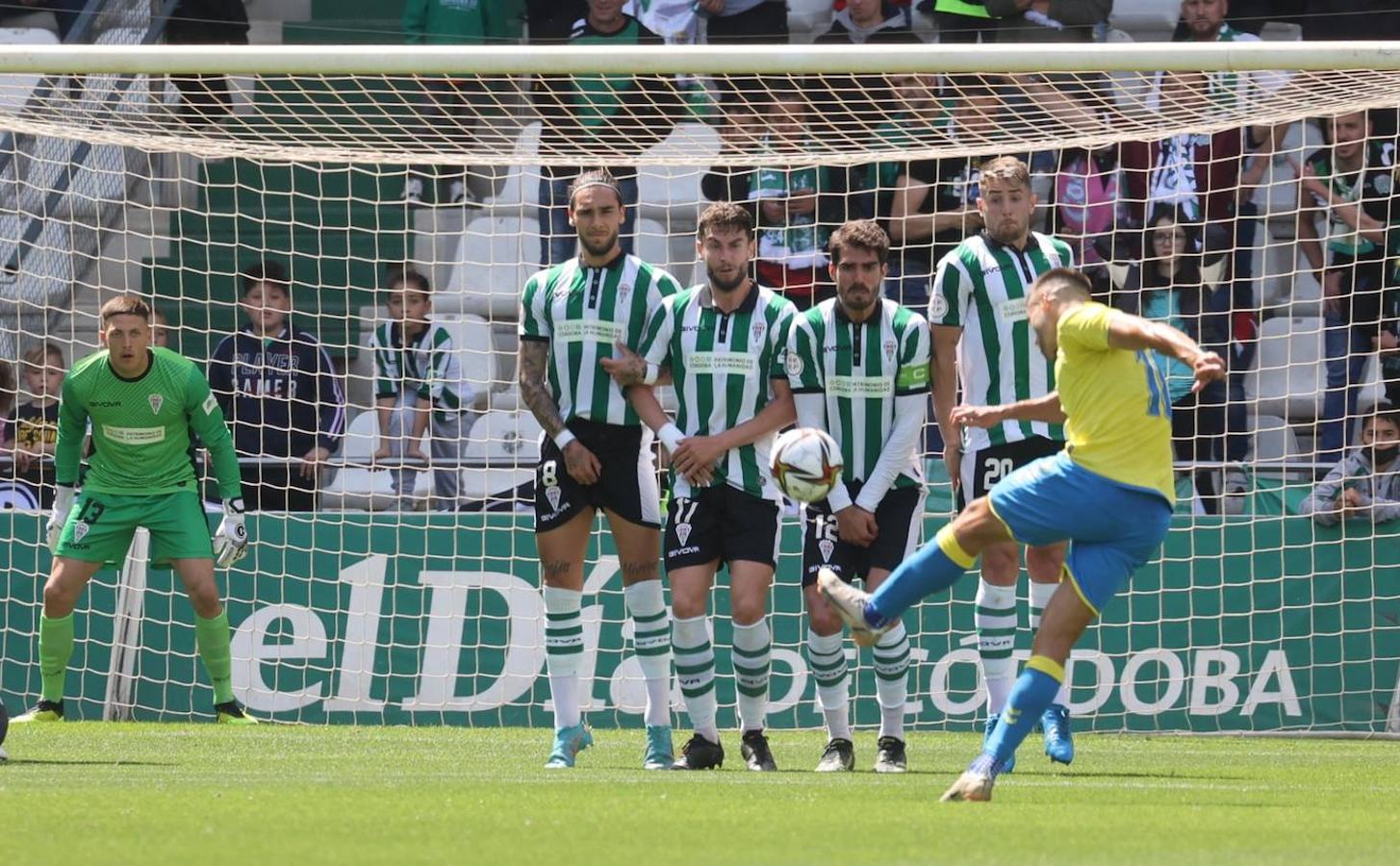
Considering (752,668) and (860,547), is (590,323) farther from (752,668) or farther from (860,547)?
(752,668)

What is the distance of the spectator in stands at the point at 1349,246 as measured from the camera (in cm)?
1200

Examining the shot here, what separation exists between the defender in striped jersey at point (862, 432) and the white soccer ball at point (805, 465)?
1.78 feet

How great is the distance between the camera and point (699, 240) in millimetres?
Answer: 8344

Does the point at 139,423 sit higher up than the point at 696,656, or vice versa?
the point at 139,423

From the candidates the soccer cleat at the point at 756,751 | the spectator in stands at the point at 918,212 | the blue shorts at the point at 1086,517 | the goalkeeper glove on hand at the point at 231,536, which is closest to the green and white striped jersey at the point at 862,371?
the soccer cleat at the point at 756,751

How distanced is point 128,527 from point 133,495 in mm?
178

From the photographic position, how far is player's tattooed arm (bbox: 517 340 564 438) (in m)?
8.02

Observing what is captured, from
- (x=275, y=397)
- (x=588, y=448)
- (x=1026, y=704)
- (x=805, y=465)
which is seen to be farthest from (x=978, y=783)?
(x=275, y=397)

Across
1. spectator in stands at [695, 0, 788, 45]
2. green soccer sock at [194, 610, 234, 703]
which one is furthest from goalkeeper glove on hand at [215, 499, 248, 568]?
spectator in stands at [695, 0, 788, 45]

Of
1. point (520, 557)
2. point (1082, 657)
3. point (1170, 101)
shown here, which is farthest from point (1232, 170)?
point (520, 557)

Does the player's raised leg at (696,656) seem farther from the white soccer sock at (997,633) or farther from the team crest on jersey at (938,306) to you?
the team crest on jersey at (938,306)

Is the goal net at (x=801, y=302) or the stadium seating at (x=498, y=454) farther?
the stadium seating at (x=498, y=454)

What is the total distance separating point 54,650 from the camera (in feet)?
35.3

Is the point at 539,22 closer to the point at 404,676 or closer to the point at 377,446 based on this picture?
the point at 377,446
